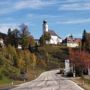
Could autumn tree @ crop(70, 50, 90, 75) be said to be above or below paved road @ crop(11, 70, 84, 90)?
above

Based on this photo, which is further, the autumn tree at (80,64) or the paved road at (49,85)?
the autumn tree at (80,64)

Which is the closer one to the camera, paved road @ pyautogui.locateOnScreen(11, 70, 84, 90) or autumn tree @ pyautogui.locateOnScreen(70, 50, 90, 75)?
paved road @ pyautogui.locateOnScreen(11, 70, 84, 90)

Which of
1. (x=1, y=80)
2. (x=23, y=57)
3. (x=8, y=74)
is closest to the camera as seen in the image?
(x=1, y=80)

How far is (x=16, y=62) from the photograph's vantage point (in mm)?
136250

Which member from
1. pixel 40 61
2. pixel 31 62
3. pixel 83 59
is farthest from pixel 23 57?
pixel 40 61

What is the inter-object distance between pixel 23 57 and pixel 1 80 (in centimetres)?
5575

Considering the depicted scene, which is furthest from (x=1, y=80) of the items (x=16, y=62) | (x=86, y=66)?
(x=86, y=66)

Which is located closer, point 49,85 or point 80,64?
point 49,85

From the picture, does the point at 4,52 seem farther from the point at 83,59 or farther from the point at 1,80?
the point at 1,80

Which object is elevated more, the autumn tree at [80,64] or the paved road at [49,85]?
the autumn tree at [80,64]

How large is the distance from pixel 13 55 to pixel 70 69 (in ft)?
62.5

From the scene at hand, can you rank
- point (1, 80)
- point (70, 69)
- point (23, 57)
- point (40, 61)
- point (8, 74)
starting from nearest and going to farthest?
point (1, 80)
point (8, 74)
point (70, 69)
point (23, 57)
point (40, 61)

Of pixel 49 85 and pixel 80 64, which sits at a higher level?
pixel 80 64

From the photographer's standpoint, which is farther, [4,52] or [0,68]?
[4,52]
